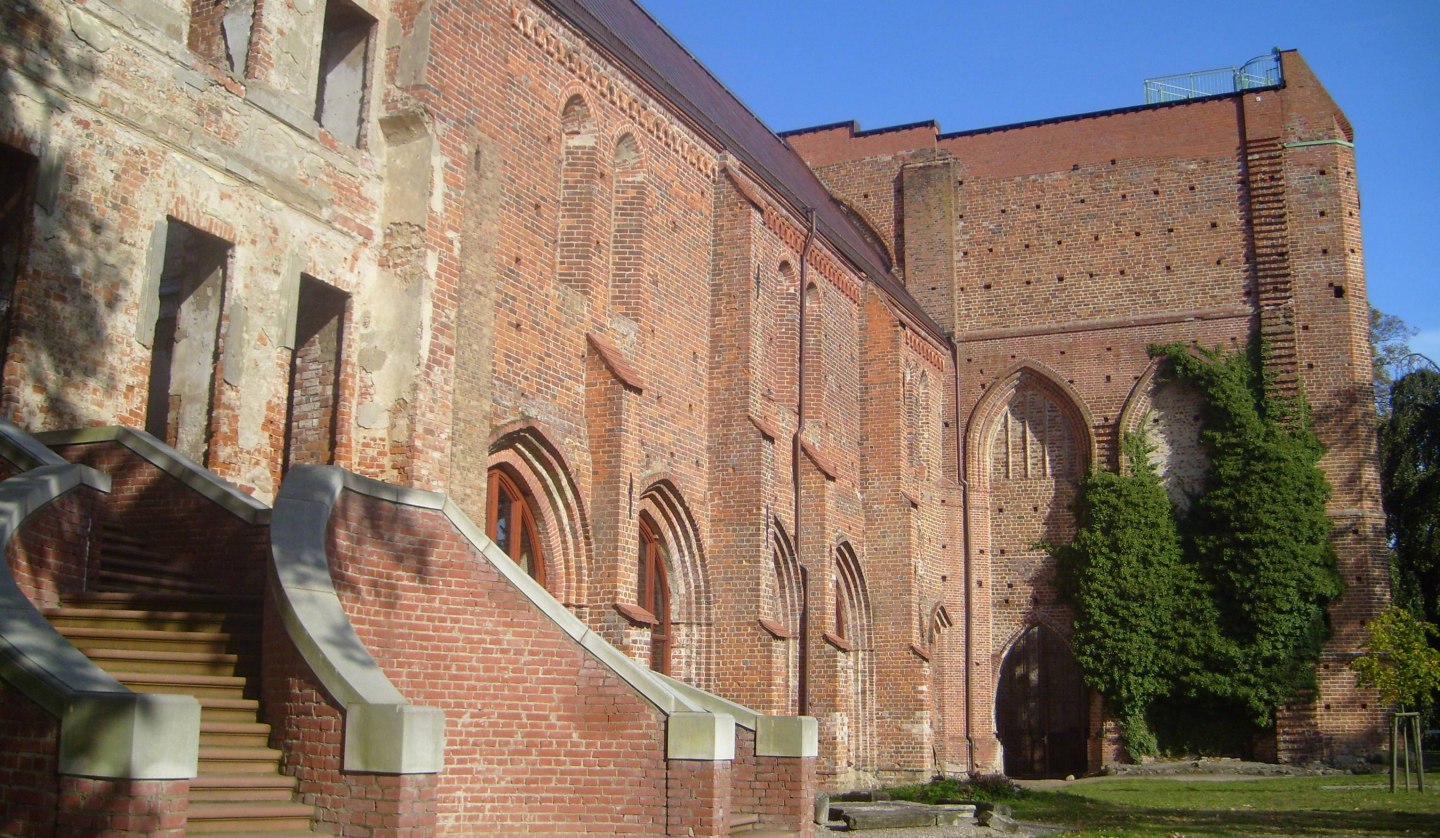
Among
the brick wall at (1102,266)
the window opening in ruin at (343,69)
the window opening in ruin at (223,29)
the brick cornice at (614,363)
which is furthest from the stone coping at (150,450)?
the brick wall at (1102,266)

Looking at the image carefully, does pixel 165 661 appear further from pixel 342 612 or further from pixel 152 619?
pixel 342 612

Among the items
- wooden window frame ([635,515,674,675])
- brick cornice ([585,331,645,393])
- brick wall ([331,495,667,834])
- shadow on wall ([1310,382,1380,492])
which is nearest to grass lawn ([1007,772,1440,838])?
wooden window frame ([635,515,674,675])

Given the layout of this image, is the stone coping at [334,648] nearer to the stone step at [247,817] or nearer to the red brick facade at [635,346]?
the red brick facade at [635,346]

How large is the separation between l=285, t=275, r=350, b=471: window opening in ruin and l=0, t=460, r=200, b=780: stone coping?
5.88 metres

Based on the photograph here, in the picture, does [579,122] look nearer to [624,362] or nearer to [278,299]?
[624,362]

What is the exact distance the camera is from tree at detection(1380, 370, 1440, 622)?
33.2 metres

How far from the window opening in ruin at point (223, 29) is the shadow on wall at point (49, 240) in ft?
6.28

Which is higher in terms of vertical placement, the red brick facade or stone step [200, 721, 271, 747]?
the red brick facade

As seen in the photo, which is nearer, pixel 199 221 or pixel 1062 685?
pixel 199 221

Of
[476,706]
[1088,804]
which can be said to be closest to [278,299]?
[476,706]

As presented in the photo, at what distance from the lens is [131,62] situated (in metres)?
10.6

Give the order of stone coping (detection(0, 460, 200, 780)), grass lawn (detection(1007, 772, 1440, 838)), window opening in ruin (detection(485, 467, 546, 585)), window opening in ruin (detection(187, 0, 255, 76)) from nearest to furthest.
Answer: stone coping (detection(0, 460, 200, 780))
window opening in ruin (detection(187, 0, 255, 76))
grass lawn (detection(1007, 772, 1440, 838))
window opening in ruin (detection(485, 467, 546, 585))

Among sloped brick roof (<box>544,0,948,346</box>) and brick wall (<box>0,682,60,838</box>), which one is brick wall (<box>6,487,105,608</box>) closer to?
brick wall (<box>0,682,60,838</box>)

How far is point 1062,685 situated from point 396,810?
77.4 ft
